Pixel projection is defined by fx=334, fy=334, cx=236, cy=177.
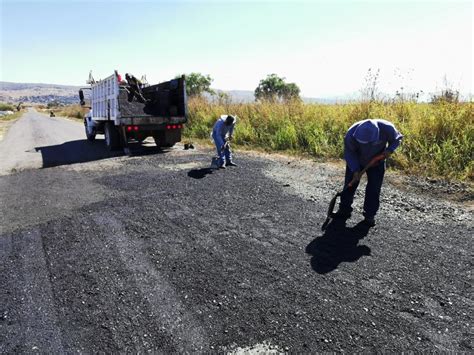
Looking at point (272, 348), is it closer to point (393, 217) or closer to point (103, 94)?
point (393, 217)

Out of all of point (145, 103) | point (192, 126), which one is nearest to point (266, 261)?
point (145, 103)

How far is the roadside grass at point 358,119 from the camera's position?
642 centimetres

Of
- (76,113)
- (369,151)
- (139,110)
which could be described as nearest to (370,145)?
(369,151)

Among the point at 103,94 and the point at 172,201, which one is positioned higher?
the point at 103,94

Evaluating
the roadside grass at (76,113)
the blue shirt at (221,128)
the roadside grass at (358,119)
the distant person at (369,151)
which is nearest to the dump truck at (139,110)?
the roadside grass at (358,119)

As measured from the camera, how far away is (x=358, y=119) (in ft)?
29.2

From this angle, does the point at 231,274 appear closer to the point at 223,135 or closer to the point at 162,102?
the point at 223,135

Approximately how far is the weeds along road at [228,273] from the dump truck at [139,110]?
13.0ft

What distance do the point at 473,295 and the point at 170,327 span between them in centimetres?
235

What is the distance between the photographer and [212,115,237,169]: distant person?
734 centimetres

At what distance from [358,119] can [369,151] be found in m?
5.50

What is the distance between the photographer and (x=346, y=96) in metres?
9.76

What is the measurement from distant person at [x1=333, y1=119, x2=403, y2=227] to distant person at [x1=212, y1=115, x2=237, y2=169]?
3640 millimetres

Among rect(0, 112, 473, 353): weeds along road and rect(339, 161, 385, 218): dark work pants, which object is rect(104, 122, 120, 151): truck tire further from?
rect(339, 161, 385, 218): dark work pants
